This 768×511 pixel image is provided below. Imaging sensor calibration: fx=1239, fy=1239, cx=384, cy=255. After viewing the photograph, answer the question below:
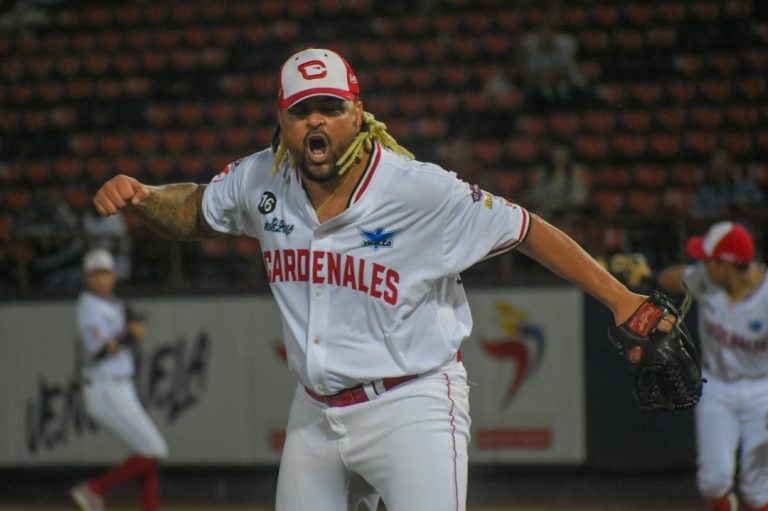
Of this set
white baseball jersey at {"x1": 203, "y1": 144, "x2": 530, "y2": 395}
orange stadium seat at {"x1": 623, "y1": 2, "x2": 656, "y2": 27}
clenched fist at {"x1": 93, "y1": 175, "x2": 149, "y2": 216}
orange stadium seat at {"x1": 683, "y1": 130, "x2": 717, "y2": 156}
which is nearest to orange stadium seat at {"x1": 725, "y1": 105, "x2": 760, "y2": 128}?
orange stadium seat at {"x1": 683, "y1": 130, "x2": 717, "y2": 156}

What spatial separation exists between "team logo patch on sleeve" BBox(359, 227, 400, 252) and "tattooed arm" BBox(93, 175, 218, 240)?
0.67 meters

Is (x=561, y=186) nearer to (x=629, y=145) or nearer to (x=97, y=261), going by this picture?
(x=629, y=145)

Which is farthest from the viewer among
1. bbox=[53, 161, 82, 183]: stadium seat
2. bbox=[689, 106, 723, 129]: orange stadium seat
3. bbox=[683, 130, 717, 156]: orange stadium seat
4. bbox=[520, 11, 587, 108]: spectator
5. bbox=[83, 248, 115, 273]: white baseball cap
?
bbox=[53, 161, 82, 183]: stadium seat

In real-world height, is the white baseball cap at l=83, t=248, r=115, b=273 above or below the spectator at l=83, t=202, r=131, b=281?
below

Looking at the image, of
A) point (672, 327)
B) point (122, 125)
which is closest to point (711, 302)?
point (672, 327)

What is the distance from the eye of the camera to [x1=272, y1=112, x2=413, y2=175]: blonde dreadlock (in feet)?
13.2

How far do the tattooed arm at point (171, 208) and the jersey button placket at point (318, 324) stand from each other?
21.4 inches

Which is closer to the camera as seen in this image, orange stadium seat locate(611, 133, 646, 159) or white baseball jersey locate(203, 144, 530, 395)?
white baseball jersey locate(203, 144, 530, 395)

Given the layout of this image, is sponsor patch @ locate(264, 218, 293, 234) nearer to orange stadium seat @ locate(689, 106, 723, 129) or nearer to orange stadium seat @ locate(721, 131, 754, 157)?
orange stadium seat @ locate(721, 131, 754, 157)

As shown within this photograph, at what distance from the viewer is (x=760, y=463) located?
7.76 m

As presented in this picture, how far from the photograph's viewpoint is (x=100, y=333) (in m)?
9.48

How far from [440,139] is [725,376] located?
251 inches

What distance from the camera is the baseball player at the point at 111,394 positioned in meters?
9.41

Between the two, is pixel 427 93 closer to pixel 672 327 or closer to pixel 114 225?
pixel 114 225
